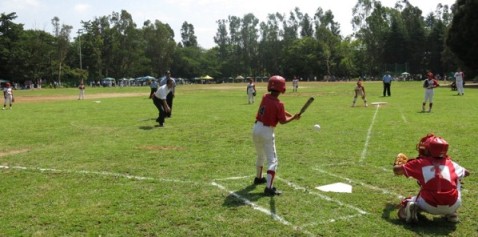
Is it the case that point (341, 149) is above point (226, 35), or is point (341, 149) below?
below

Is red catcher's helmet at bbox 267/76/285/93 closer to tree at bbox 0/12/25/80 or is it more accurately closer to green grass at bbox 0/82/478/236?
green grass at bbox 0/82/478/236

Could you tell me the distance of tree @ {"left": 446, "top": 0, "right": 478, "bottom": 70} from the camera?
50.8m

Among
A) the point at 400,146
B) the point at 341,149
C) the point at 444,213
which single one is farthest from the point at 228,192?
the point at 400,146

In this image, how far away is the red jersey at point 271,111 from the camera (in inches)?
279

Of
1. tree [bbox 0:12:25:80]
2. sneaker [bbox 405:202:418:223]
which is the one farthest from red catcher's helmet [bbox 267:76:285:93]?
tree [bbox 0:12:25:80]

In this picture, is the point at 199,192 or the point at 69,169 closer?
the point at 199,192

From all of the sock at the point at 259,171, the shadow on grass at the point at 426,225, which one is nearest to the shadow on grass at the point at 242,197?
the sock at the point at 259,171

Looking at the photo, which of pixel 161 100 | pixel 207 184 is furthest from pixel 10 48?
Result: pixel 207 184

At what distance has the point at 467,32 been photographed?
167 ft

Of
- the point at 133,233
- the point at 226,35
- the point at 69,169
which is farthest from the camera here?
the point at 226,35

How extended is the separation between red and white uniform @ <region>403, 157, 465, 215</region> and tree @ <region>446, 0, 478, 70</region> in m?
52.3

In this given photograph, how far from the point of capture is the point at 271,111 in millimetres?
7098

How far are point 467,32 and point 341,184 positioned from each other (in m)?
51.6

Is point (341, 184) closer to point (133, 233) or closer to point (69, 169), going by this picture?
point (133, 233)
